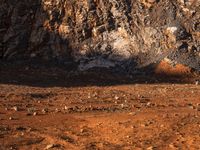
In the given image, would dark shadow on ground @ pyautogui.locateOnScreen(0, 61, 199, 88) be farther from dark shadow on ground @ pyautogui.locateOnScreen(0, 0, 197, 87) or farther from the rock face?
the rock face

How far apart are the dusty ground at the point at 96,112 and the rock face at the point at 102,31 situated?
1.87 metres

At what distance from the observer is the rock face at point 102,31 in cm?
2106

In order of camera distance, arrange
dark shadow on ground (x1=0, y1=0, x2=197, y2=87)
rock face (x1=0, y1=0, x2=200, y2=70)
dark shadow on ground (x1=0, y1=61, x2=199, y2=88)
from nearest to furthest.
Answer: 1. dark shadow on ground (x1=0, y1=61, x2=199, y2=88)
2. dark shadow on ground (x1=0, y1=0, x2=197, y2=87)
3. rock face (x1=0, y1=0, x2=200, y2=70)

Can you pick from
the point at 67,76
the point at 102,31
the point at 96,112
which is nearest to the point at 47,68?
the point at 67,76

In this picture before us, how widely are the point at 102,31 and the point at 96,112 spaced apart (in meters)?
9.84

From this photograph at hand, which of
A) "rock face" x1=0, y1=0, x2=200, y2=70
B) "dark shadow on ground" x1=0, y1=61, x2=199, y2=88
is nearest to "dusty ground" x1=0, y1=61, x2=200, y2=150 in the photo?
"dark shadow on ground" x1=0, y1=61, x2=199, y2=88

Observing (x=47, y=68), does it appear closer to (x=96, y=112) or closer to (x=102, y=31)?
(x=102, y=31)

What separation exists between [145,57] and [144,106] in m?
7.71

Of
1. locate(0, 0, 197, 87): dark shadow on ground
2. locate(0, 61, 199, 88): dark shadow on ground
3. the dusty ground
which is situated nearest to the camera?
the dusty ground

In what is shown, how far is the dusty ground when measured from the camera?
9914 millimetres

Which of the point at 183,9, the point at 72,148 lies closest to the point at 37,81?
the point at 183,9

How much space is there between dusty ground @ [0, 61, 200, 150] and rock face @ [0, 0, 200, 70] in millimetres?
1872

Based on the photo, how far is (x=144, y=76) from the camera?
64.7 feet

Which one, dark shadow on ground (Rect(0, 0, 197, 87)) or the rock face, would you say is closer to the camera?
dark shadow on ground (Rect(0, 0, 197, 87))
